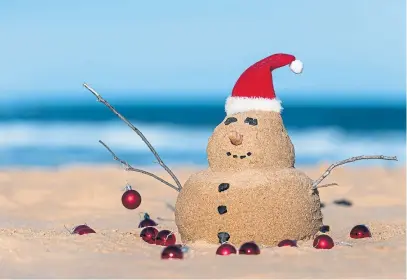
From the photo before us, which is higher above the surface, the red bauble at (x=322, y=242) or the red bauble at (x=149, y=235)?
the red bauble at (x=149, y=235)

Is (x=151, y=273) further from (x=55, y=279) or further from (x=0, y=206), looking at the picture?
(x=0, y=206)

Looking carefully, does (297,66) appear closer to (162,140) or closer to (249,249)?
(249,249)

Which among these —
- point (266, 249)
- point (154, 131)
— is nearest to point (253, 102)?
point (266, 249)

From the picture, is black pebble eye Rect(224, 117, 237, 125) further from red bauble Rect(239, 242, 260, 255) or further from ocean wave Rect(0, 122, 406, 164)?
ocean wave Rect(0, 122, 406, 164)

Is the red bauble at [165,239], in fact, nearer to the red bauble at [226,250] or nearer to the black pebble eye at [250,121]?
the red bauble at [226,250]

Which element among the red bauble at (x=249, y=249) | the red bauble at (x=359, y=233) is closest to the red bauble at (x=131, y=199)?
the red bauble at (x=249, y=249)

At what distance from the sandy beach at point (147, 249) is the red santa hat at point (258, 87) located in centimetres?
112

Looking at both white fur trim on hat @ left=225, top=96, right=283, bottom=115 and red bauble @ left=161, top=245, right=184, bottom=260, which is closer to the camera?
red bauble @ left=161, top=245, right=184, bottom=260

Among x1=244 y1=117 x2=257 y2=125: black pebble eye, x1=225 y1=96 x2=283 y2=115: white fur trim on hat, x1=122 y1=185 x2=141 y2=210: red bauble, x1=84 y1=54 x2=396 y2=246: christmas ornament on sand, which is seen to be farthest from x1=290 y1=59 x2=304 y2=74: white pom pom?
x1=122 y1=185 x2=141 y2=210: red bauble

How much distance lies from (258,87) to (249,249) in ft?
4.31

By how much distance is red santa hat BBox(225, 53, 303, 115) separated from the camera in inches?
278

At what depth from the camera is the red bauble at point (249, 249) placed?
6.51 metres

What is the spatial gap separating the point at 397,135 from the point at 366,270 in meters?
26.1

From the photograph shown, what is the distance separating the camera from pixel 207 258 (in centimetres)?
650
